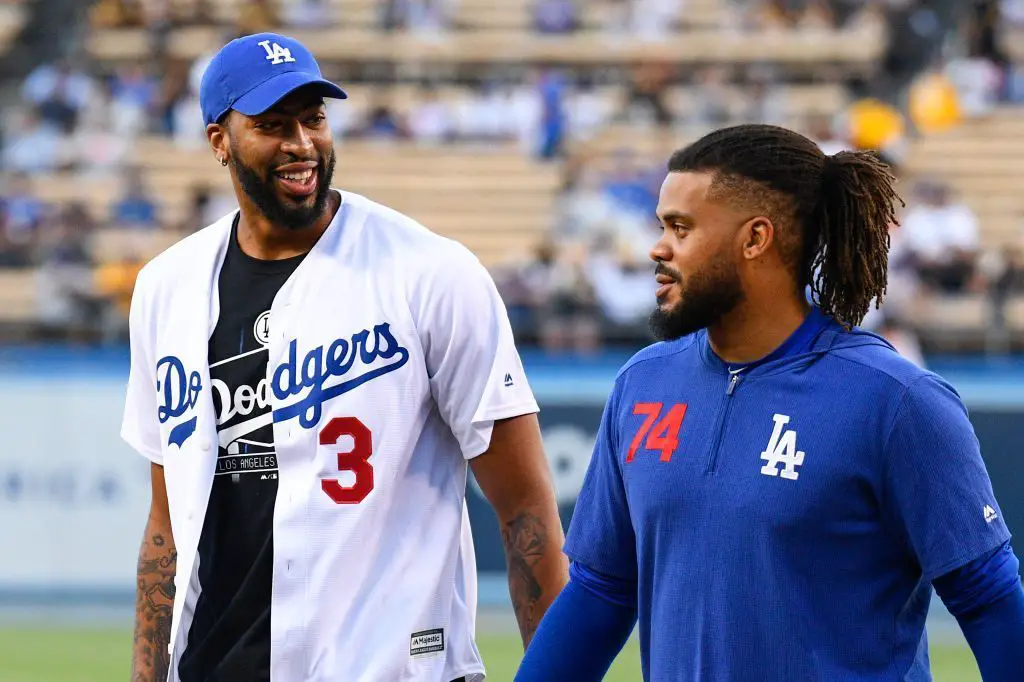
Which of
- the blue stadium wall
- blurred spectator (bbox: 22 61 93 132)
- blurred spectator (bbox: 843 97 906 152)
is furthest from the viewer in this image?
blurred spectator (bbox: 22 61 93 132)

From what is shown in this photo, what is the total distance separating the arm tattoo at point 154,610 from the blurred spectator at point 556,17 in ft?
51.2

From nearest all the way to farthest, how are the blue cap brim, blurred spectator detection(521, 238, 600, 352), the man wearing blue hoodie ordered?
the man wearing blue hoodie
the blue cap brim
blurred spectator detection(521, 238, 600, 352)

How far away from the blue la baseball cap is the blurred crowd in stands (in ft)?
30.9

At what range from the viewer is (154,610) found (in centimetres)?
420

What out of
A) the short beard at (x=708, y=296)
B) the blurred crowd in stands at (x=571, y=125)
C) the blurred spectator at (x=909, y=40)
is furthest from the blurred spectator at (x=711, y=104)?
the short beard at (x=708, y=296)

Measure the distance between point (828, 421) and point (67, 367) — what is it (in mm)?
9844

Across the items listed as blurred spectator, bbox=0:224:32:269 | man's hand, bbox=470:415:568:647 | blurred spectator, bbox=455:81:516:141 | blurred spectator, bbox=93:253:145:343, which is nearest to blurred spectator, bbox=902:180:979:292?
blurred spectator, bbox=455:81:516:141

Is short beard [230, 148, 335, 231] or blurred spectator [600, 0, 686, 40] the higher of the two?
blurred spectator [600, 0, 686, 40]

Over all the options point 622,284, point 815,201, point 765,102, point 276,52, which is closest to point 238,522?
point 276,52

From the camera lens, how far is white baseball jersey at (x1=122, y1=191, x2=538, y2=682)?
375 centimetres

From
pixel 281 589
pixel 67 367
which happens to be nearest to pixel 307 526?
pixel 281 589

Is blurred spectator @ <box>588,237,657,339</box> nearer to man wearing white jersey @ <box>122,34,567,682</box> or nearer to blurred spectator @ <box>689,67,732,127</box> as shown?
blurred spectator @ <box>689,67,732,127</box>

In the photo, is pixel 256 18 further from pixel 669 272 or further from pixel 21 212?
pixel 669 272

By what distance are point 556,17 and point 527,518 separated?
15936mm
